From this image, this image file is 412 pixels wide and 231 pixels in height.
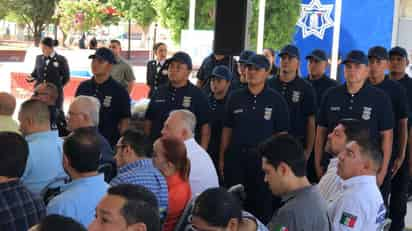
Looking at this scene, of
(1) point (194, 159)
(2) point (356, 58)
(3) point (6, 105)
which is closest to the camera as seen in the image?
(1) point (194, 159)

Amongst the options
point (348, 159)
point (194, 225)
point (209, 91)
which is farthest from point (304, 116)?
point (194, 225)

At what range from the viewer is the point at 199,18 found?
12.7 m

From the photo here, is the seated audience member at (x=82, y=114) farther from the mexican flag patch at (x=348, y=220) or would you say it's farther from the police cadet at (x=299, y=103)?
the mexican flag patch at (x=348, y=220)

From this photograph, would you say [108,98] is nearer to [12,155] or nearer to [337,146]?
[337,146]

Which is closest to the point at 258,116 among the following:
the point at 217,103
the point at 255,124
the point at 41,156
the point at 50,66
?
the point at 255,124

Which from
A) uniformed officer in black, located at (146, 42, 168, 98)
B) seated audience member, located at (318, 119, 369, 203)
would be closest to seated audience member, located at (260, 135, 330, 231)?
seated audience member, located at (318, 119, 369, 203)

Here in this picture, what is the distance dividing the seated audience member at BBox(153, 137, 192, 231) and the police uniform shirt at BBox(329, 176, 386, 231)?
0.91m

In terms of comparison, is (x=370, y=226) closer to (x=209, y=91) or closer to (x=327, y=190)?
(x=327, y=190)

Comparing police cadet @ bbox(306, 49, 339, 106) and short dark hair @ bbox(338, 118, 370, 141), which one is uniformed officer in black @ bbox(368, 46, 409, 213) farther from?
short dark hair @ bbox(338, 118, 370, 141)

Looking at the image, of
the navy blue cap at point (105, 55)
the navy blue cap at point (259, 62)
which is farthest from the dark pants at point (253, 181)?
the navy blue cap at point (105, 55)

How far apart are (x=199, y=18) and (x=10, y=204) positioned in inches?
402

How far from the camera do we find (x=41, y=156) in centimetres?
372

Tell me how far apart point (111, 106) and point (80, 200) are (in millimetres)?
2703

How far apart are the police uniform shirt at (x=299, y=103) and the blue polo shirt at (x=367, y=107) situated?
586 mm
